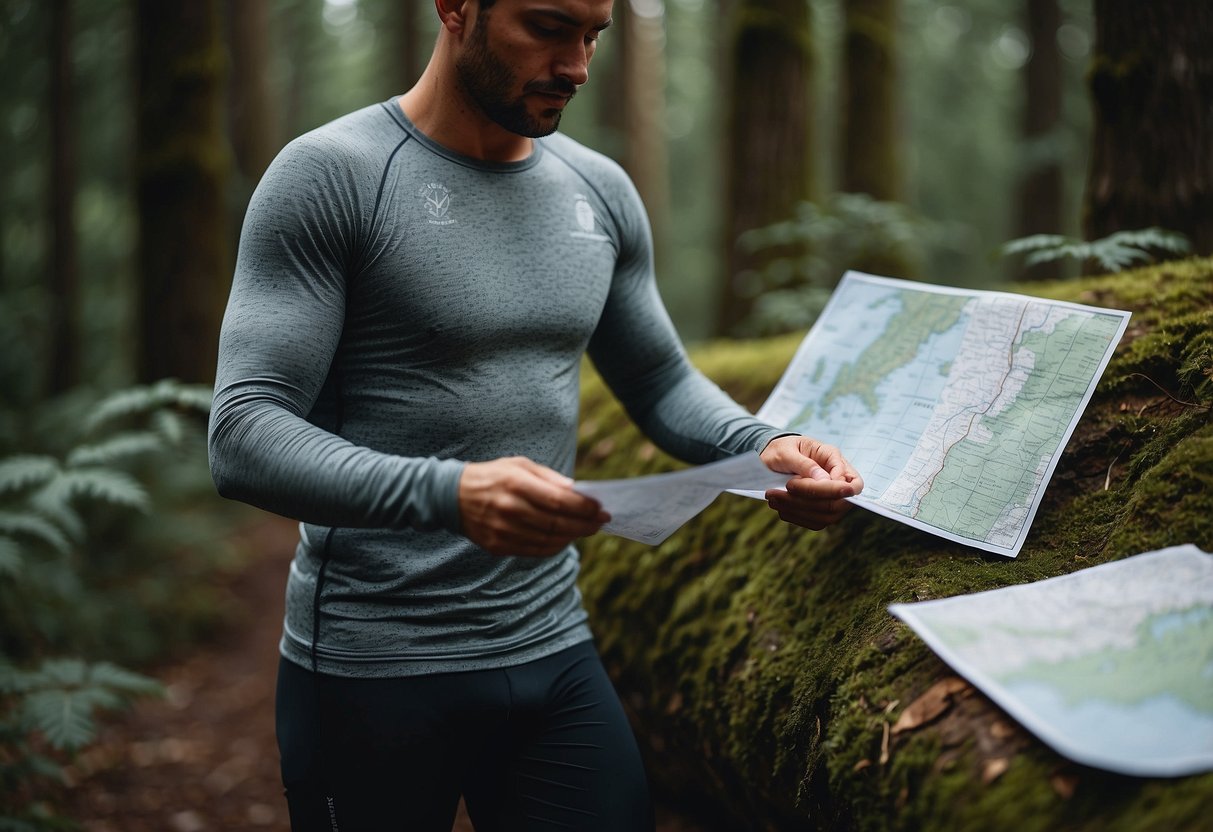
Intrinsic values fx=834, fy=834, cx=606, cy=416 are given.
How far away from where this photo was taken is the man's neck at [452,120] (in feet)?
6.20

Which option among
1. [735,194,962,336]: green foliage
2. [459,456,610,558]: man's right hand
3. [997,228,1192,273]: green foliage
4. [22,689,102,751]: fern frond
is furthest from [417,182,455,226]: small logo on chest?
[735,194,962,336]: green foliage

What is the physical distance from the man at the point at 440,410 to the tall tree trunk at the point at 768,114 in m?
4.85

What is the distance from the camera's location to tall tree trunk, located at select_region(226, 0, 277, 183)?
10656 mm

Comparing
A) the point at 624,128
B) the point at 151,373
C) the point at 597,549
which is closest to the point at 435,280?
the point at 597,549

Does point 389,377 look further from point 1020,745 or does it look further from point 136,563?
point 136,563

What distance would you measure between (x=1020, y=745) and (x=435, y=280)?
138cm

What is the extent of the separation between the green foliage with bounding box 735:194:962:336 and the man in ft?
10.5

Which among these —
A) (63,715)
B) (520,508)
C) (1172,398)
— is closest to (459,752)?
(520,508)

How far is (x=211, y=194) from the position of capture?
6254 millimetres

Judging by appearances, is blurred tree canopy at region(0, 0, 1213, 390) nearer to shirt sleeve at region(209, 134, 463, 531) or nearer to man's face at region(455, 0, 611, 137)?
man's face at region(455, 0, 611, 137)

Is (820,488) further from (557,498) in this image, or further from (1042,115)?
(1042,115)

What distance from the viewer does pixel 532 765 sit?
6.20 ft

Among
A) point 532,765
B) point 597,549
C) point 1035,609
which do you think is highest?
point 1035,609

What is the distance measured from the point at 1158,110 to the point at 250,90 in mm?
10587
